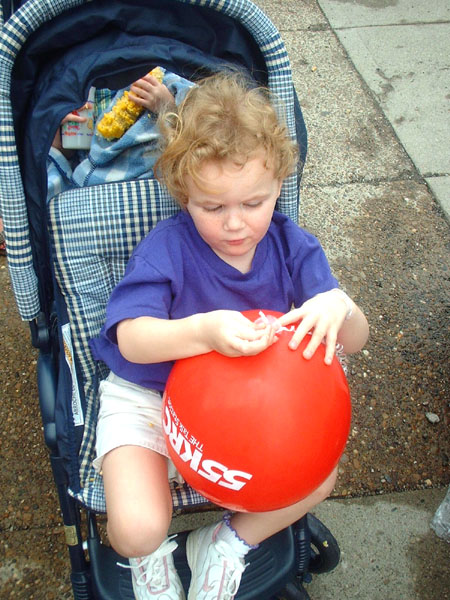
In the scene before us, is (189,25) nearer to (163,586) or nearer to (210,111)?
(210,111)

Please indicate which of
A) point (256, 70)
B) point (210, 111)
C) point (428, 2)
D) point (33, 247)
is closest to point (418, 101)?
point (428, 2)

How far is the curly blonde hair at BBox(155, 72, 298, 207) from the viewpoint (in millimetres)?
1476

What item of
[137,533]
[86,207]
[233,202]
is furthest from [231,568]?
[86,207]

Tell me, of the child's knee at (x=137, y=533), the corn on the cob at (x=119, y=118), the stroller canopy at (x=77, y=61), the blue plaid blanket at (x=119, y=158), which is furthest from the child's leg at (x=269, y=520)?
the corn on the cob at (x=119, y=118)

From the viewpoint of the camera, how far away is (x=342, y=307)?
60.8 inches

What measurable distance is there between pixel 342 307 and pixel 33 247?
905 mm

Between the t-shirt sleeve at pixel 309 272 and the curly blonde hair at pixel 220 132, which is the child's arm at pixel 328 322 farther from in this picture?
the curly blonde hair at pixel 220 132

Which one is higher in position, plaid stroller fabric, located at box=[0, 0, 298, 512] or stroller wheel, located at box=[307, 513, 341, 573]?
plaid stroller fabric, located at box=[0, 0, 298, 512]

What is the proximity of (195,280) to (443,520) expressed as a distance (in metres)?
1.29

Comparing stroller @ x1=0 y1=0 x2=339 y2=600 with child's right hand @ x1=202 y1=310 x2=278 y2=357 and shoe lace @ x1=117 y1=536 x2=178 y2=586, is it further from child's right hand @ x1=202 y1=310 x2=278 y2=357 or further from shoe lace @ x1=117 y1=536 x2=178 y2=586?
child's right hand @ x1=202 y1=310 x2=278 y2=357

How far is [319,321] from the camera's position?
1.44 m

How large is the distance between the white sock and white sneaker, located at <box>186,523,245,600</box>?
1 cm

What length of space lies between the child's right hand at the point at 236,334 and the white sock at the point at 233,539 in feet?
1.93

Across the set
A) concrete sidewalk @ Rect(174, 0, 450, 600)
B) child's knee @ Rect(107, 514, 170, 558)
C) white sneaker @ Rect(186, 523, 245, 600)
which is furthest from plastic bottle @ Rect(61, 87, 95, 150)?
concrete sidewalk @ Rect(174, 0, 450, 600)
